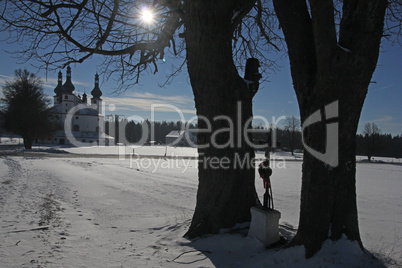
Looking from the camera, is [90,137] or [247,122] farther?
[90,137]

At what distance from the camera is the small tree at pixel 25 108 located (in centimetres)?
3186

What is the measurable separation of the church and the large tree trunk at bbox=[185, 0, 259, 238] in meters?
61.4

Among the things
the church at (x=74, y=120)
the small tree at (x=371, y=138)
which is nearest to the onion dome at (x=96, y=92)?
the church at (x=74, y=120)

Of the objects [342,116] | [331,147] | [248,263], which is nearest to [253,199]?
[248,263]

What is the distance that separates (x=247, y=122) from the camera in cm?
414

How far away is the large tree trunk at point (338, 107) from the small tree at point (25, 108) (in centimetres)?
3757

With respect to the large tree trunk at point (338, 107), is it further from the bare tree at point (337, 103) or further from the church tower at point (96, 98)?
the church tower at point (96, 98)

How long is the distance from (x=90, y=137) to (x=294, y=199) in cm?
6398

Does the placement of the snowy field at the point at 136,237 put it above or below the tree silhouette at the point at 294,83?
below

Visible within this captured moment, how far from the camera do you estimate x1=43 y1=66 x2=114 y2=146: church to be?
6028cm

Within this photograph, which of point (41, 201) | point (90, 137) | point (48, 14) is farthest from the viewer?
point (90, 137)

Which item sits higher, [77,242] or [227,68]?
[227,68]

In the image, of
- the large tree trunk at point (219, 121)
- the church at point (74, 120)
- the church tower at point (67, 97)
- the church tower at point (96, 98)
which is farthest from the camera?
the church tower at point (96, 98)

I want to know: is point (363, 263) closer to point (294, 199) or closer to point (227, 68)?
point (227, 68)
